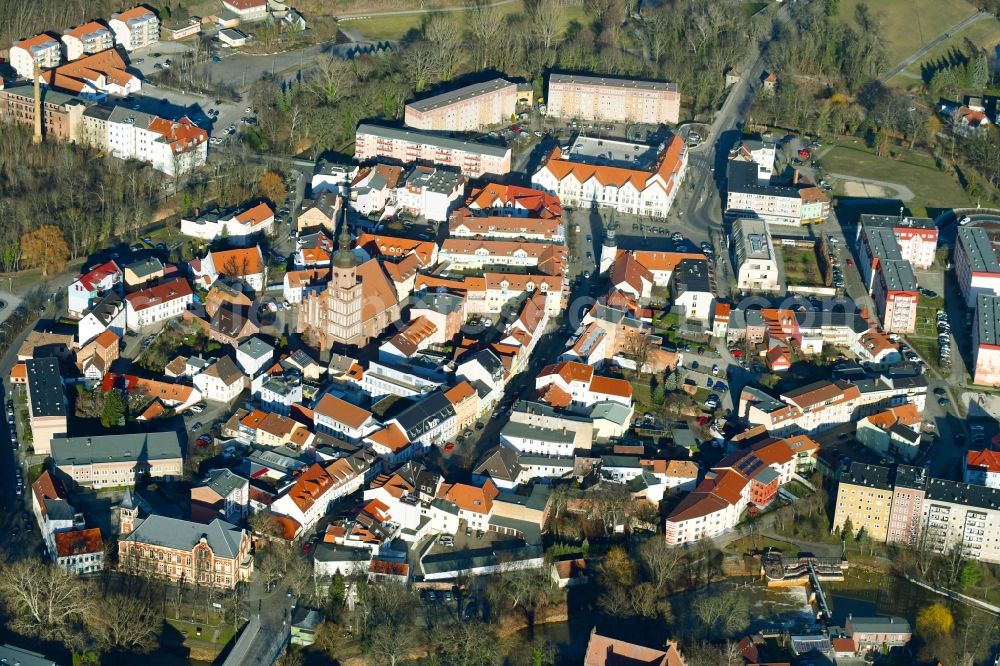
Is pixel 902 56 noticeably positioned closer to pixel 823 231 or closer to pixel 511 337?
pixel 823 231

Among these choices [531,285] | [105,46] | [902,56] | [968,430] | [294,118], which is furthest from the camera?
[902,56]

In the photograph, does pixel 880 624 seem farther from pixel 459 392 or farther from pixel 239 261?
pixel 239 261

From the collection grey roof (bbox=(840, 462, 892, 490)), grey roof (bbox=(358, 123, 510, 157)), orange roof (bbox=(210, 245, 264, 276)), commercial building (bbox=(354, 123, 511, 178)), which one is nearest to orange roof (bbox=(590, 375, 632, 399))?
grey roof (bbox=(840, 462, 892, 490))

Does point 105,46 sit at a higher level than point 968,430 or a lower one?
higher

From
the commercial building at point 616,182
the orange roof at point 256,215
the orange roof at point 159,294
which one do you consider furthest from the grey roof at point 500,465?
the commercial building at point 616,182

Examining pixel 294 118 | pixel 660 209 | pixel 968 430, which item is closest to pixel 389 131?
pixel 294 118

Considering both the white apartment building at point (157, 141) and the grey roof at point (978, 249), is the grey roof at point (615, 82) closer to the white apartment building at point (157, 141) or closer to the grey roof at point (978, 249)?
the grey roof at point (978, 249)

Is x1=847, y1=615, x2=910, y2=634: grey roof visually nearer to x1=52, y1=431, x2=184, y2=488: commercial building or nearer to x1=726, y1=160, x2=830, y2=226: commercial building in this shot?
x1=52, y1=431, x2=184, y2=488: commercial building

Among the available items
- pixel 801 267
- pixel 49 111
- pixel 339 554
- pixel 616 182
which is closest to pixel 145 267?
pixel 49 111
